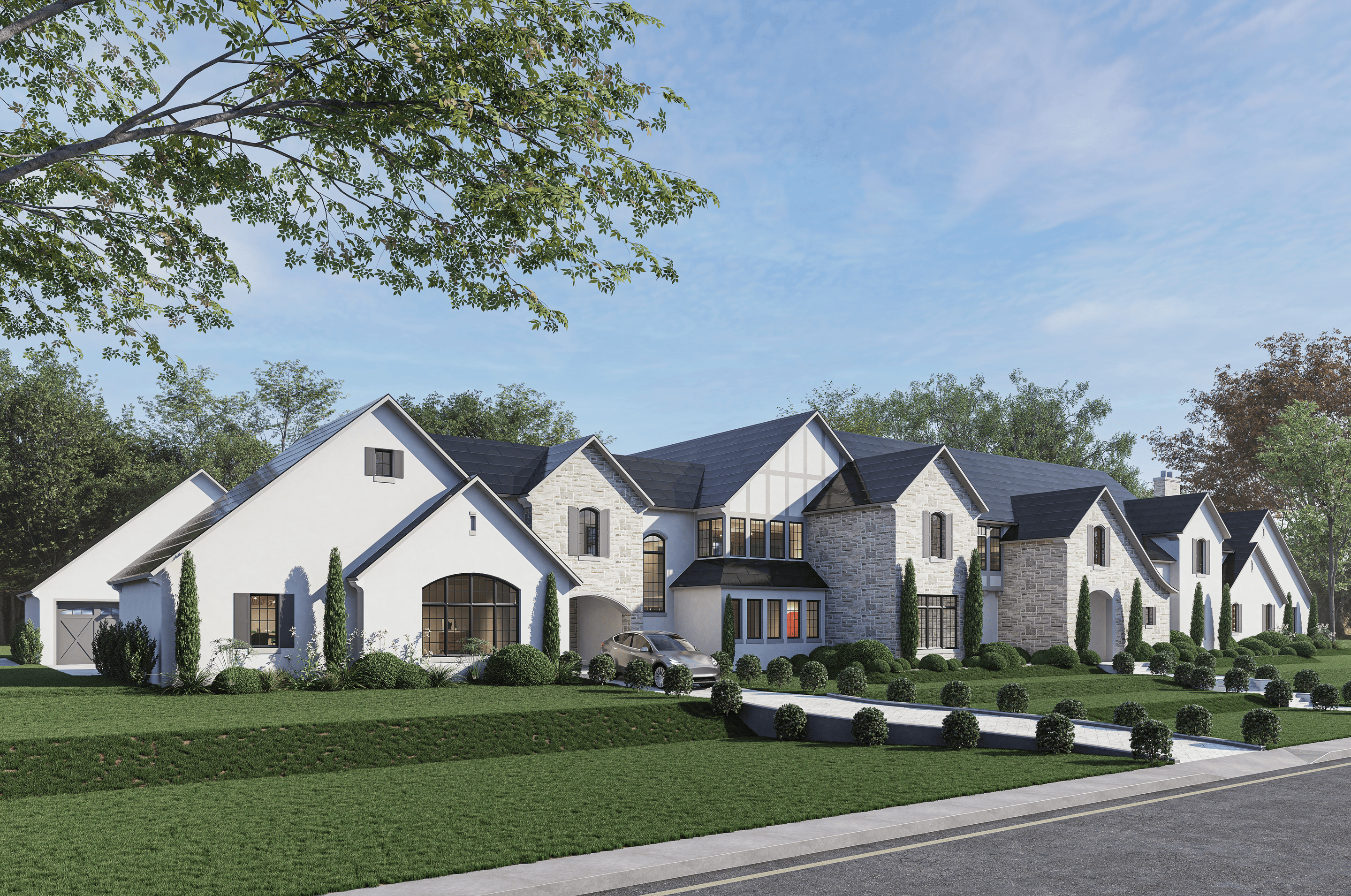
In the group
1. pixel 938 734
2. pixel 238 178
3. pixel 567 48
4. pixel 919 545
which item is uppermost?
pixel 567 48

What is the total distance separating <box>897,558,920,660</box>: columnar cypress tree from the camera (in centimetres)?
3522

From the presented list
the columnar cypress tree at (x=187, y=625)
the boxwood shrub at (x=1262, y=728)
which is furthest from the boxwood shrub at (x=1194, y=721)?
the columnar cypress tree at (x=187, y=625)

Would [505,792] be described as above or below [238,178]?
below

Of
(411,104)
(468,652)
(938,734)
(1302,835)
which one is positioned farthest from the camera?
(468,652)

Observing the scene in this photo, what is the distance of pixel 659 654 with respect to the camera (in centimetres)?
2795

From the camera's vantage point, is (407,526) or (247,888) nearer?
(247,888)

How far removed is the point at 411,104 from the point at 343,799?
1035cm

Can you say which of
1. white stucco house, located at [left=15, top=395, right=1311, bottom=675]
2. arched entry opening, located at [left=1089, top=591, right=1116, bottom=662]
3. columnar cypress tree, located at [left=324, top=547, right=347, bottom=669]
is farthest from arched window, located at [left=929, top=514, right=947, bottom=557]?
columnar cypress tree, located at [left=324, top=547, right=347, bottom=669]

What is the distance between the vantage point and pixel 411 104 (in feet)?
48.9

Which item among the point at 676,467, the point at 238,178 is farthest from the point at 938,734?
the point at 676,467

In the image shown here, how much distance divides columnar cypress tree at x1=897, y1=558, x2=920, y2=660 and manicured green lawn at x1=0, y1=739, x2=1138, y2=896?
17.7 meters

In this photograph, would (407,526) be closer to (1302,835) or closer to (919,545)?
(919,545)

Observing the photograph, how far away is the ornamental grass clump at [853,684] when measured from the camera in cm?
2558

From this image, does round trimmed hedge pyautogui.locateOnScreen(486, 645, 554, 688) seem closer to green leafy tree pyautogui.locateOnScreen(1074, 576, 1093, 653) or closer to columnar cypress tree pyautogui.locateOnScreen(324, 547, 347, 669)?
columnar cypress tree pyautogui.locateOnScreen(324, 547, 347, 669)
